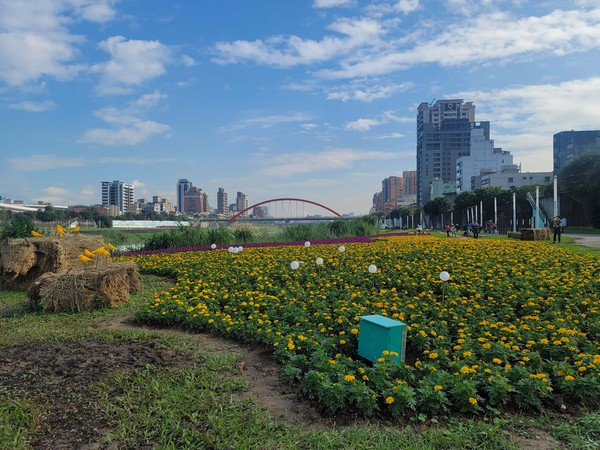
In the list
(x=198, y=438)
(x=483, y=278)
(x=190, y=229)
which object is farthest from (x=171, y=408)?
(x=190, y=229)

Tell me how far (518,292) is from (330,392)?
432cm

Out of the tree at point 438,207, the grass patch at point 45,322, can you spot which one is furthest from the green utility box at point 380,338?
the tree at point 438,207

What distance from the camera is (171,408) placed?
3.39 metres

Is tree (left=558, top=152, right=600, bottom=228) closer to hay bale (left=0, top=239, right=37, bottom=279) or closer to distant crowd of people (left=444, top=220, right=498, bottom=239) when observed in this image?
distant crowd of people (left=444, top=220, right=498, bottom=239)

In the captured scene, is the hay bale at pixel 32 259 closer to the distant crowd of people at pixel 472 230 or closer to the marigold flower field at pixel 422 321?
the marigold flower field at pixel 422 321

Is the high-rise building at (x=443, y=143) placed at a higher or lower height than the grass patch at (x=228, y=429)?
higher

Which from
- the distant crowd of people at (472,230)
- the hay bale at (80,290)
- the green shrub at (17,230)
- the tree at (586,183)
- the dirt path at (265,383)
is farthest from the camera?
the tree at (586,183)

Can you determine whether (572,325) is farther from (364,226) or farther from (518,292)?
(364,226)

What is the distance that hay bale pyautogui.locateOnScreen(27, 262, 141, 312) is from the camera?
6.94 meters

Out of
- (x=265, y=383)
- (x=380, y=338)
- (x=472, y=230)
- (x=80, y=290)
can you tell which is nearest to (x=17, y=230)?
(x=80, y=290)

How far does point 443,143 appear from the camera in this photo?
156625 mm

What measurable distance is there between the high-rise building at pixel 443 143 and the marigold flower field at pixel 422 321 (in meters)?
149

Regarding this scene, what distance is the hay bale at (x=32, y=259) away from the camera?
895 centimetres

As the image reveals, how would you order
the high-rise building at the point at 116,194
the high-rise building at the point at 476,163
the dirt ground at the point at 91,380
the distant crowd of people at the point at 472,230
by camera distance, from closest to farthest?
the dirt ground at the point at 91,380 < the distant crowd of people at the point at 472,230 < the high-rise building at the point at 476,163 < the high-rise building at the point at 116,194
